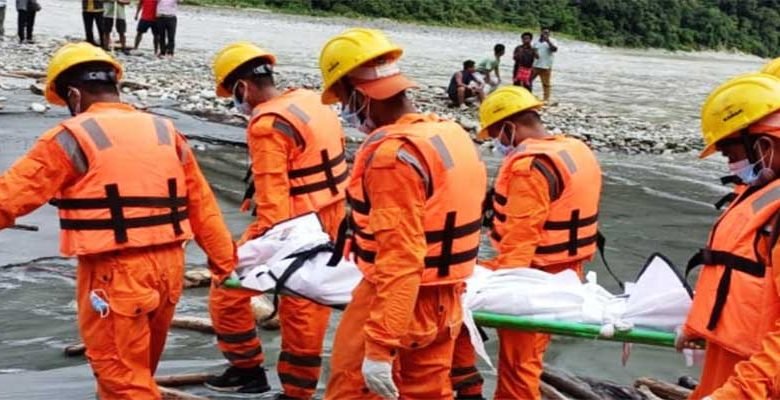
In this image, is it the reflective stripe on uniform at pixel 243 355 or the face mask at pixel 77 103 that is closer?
the face mask at pixel 77 103

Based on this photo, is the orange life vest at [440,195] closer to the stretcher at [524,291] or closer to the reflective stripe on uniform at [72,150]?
the stretcher at [524,291]

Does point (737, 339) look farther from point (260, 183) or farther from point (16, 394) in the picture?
point (16, 394)

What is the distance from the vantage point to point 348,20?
173ft

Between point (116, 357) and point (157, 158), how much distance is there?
0.85 meters

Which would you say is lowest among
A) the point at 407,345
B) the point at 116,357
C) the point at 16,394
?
the point at 16,394

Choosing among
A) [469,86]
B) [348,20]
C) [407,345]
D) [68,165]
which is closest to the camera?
[407,345]

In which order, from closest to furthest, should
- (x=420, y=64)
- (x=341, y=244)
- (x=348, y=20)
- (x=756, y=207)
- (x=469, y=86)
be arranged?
(x=756, y=207)
(x=341, y=244)
(x=469, y=86)
(x=420, y=64)
(x=348, y=20)

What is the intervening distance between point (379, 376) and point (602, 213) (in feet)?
28.9

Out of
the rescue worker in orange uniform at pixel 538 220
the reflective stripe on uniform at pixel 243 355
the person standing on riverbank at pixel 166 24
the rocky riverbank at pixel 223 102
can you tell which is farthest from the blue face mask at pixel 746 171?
the person standing on riverbank at pixel 166 24

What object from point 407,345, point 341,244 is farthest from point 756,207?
point 341,244

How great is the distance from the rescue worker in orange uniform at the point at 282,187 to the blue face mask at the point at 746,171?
2.35 metres

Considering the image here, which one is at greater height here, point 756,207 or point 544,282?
point 756,207

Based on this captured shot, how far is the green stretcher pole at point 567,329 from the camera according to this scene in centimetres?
440

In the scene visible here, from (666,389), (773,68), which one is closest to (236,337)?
(666,389)
